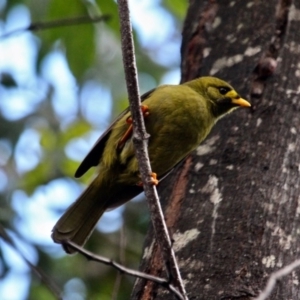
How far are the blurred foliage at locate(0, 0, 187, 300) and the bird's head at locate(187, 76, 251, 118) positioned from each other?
468mm

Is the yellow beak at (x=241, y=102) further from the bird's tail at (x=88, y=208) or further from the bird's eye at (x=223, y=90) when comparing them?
the bird's tail at (x=88, y=208)

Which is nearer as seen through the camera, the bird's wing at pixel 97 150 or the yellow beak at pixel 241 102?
the yellow beak at pixel 241 102

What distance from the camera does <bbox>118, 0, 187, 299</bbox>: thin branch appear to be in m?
2.20

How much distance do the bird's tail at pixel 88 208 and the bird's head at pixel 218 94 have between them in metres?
0.65

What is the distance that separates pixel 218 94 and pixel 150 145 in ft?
1.68

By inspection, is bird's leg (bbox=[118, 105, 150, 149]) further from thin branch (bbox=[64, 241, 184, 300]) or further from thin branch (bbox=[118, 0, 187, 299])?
thin branch (bbox=[64, 241, 184, 300])

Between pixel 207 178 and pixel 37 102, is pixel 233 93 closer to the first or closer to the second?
pixel 207 178

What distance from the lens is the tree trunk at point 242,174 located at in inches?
112

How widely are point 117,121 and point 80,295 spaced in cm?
173

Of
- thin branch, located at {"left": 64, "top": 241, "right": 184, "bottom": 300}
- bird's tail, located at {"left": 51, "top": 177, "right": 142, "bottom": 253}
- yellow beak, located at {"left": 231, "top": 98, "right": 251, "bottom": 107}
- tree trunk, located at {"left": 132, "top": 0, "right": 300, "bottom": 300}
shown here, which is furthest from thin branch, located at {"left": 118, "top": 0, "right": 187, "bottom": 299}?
bird's tail, located at {"left": 51, "top": 177, "right": 142, "bottom": 253}

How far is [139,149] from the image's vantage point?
8.45ft

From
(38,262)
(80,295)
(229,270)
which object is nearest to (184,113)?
(229,270)

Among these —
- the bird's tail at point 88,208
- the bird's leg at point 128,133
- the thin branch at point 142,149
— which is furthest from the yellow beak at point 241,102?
the thin branch at point 142,149

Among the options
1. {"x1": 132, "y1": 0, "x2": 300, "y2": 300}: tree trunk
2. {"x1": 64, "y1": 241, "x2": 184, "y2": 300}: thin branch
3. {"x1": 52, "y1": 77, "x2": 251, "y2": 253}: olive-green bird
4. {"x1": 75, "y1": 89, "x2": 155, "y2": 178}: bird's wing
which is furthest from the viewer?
{"x1": 75, "y1": 89, "x2": 155, "y2": 178}: bird's wing
